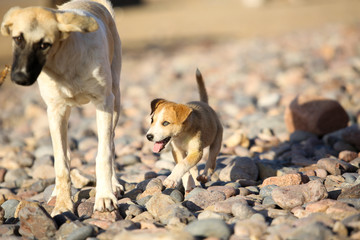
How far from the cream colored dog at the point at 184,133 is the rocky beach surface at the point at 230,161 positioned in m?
0.25

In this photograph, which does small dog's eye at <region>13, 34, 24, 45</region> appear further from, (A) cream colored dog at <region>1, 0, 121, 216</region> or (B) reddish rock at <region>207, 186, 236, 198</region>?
(B) reddish rock at <region>207, 186, 236, 198</region>

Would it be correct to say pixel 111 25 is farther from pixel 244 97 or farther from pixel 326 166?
pixel 244 97

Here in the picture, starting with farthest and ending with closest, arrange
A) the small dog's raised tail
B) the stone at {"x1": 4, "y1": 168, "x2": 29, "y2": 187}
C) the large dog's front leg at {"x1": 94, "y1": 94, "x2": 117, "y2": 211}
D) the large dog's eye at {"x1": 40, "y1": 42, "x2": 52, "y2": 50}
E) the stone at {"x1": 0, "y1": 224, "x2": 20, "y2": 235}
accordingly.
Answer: the stone at {"x1": 4, "y1": 168, "x2": 29, "y2": 187}, the small dog's raised tail, the large dog's front leg at {"x1": 94, "y1": 94, "x2": 117, "y2": 211}, the stone at {"x1": 0, "y1": 224, "x2": 20, "y2": 235}, the large dog's eye at {"x1": 40, "y1": 42, "x2": 52, "y2": 50}

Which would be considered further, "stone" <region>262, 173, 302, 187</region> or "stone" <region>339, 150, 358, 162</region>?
"stone" <region>339, 150, 358, 162</region>

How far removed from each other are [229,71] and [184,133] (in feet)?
27.9

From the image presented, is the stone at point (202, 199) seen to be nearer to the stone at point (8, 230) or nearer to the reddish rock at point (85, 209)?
the reddish rock at point (85, 209)

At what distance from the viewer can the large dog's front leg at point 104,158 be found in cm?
463

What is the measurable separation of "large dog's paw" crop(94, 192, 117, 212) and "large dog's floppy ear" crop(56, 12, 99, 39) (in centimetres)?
162

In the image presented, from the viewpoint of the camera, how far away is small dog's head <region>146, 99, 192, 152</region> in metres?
5.15

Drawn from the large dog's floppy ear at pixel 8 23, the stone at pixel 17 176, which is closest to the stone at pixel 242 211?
the large dog's floppy ear at pixel 8 23

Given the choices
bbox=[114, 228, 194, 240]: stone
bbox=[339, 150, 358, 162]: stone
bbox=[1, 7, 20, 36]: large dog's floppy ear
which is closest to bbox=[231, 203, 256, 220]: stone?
bbox=[114, 228, 194, 240]: stone

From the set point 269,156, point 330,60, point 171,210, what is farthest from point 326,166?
point 330,60

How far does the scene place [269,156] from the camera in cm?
657

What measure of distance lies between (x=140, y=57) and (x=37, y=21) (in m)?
13.8
